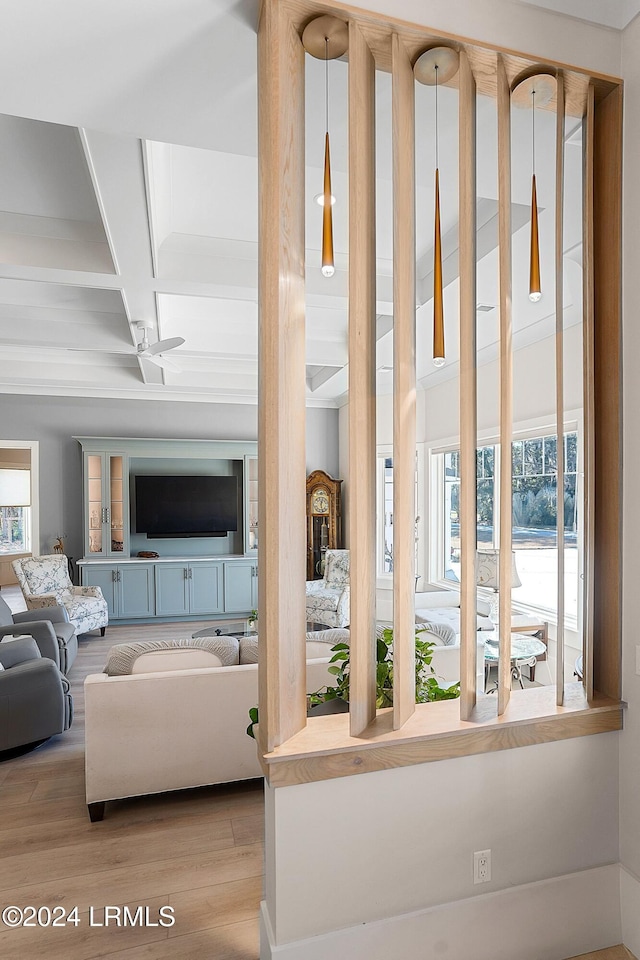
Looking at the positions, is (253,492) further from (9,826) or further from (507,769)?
(507,769)

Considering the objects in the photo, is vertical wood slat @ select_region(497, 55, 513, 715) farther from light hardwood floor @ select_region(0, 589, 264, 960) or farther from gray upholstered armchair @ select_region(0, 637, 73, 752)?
gray upholstered armchair @ select_region(0, 637, 73, 752)

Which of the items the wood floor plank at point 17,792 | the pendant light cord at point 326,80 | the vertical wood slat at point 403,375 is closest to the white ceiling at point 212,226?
the pendant light cord at point 326,80

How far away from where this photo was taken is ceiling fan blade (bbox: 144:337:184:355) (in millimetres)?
4190

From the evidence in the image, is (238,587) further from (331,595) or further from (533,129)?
(533,129)

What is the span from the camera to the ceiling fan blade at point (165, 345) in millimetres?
4190

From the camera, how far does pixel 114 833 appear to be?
98.7 inches

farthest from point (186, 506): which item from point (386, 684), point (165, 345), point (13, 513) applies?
point (386, 684)

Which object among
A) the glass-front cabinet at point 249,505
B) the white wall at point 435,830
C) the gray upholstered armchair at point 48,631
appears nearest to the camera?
the white wall at point 435,830

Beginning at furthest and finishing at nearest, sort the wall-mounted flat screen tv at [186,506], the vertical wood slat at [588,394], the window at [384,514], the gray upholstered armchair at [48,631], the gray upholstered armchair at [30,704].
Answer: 1. the wall-mounted flat screen tv at [186,506]
2. the window at [384,514]
3. the gray upholstered armchair at [48,631]
4. the gray upholstered armchair at [30,704]
5. the vertical wood slat at [588,394]

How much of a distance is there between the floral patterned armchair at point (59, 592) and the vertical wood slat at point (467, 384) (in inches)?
184

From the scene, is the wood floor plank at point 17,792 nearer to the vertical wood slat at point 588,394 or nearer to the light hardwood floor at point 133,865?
the light hardwood floor at point 133,865

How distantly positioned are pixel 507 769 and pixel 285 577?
0.92 metres

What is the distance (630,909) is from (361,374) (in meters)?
1.87

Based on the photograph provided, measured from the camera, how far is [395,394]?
5.75 feet
